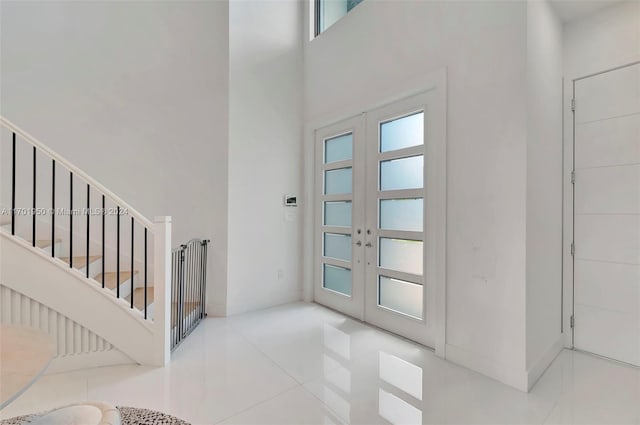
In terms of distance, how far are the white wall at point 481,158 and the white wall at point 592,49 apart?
1.00 m

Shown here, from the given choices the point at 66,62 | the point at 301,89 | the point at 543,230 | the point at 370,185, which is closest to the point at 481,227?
the point at 543,230

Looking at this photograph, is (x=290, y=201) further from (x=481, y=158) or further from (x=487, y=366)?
(x=487, y=366)

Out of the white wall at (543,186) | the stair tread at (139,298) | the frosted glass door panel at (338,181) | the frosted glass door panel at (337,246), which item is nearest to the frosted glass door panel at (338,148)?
the frosted glass door panel at (338,181)

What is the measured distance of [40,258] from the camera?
215 cm

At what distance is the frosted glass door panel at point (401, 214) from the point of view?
2.80 metres

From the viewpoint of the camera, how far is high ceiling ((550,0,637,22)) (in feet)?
7.70

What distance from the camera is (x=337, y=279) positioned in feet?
12.1

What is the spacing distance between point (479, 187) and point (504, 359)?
1271mm

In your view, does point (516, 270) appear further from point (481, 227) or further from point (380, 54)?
point (380, 54)

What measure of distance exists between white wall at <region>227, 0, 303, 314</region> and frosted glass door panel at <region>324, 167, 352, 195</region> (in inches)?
17.9

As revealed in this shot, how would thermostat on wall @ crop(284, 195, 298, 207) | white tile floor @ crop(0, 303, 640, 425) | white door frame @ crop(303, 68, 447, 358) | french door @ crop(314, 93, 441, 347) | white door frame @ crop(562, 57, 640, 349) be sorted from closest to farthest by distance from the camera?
white tile floor @ crop(0, 303, 640, 425), white door frame @ crop(303, 68, 447, 358), white door frame @ crop(562, 57, 640, 349), french door @ crop(314, 93, 441, 347), thermostat on wall @ crop(284, 195, 298, 207)

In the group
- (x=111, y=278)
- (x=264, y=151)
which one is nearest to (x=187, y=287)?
(x=111, y=278)

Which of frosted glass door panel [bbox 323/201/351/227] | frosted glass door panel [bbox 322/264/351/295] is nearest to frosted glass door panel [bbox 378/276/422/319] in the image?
frosted glass door panel [bbox 322/264/351/295]

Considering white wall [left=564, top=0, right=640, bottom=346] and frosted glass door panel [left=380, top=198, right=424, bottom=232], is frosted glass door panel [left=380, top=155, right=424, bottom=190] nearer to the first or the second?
frosted glass door panel [left=380, top=198, right=424, bottom=232]
